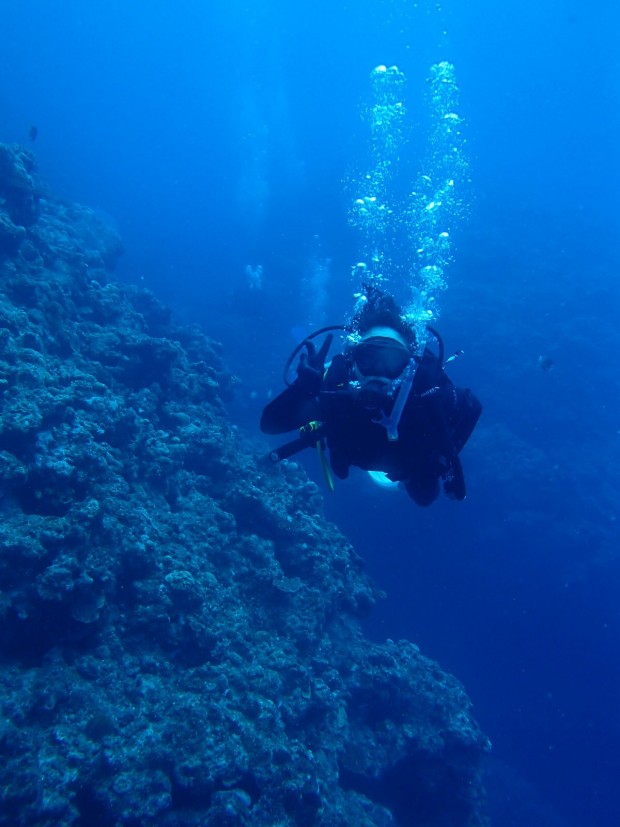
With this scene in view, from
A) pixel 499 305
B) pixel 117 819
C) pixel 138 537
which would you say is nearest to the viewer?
pixel 117 819

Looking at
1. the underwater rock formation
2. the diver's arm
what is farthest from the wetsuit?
the underwater rock formation

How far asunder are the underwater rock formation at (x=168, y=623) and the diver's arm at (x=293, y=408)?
3865mm

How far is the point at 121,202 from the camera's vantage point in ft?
177

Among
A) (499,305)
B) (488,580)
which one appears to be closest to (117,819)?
(488,580)

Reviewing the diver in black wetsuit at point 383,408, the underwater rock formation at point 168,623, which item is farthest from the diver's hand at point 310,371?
the underwater rock formation at point 168,623

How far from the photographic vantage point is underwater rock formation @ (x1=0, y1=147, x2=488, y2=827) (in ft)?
17.2

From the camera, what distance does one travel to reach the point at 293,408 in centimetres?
347

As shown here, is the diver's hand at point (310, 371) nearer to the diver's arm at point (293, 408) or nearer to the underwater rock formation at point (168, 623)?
the diver's arm at point (293, 408)

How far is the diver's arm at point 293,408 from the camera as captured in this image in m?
3.43

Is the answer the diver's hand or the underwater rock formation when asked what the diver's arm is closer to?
the diver's hand

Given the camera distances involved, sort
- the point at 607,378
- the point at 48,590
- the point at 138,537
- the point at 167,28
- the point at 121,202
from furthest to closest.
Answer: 1. the point at 167,28
2. the point at 121,202
3. the point at 607,378
4. the point at 138,537
5. the point at 48,590

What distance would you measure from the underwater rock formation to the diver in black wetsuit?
13.4 ft

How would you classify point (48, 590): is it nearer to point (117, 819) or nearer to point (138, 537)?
point (138, 537)

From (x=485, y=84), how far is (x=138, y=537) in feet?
219
